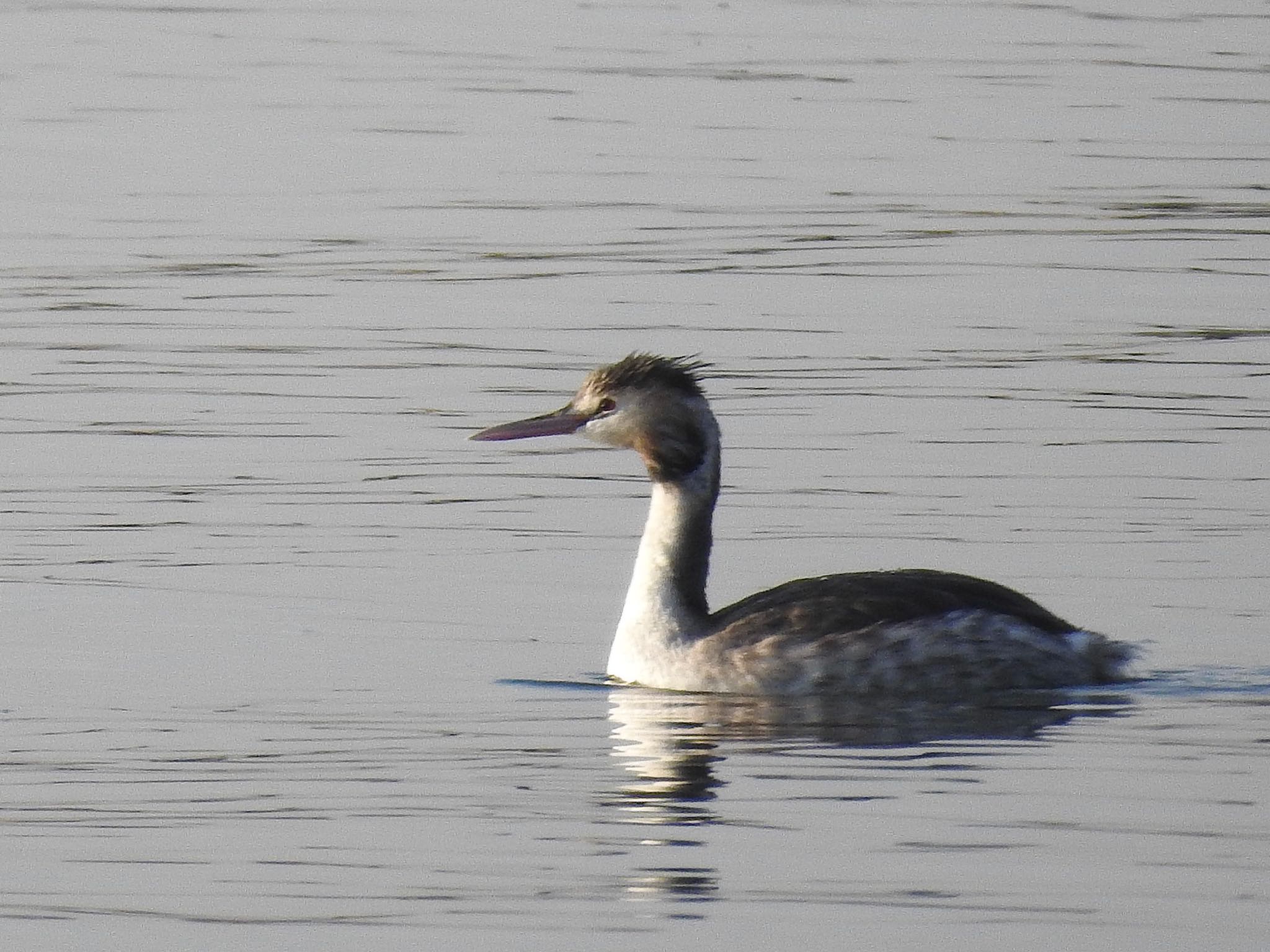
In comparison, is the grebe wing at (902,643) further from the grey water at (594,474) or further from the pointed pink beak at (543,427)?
the pointed pink beak at (543,427)

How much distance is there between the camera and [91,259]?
19266mm

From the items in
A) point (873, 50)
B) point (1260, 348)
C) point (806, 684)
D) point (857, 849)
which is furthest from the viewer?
point (873, 50)

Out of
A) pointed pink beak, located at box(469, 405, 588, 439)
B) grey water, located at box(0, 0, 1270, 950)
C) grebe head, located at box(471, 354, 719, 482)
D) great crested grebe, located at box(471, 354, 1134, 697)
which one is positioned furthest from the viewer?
pointed pink beak, located at box(469, 405, 588, 439)

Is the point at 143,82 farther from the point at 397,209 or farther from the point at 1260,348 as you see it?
the point at 1260,348

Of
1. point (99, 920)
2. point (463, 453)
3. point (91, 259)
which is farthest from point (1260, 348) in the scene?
point (99, 920)

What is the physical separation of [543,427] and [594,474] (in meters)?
3.08

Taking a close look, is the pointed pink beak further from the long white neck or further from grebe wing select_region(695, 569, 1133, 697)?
grebe wing select_region(695, 569, 1133, 697)

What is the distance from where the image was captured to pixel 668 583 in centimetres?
1109

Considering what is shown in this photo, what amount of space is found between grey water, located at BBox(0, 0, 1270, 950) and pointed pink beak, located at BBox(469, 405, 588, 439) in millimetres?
724

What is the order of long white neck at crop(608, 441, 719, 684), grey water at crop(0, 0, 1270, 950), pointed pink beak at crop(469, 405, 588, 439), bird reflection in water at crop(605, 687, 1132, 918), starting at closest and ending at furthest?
grey water at crop(0, 0, 1270, 950), bird reflection in water at crop(605, 687, 1132, 918), long white neck at crop(608, 441, 719, 684), pointed pink beak at crop(469, 405, 588, 439)

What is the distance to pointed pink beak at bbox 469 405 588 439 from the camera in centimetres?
1135

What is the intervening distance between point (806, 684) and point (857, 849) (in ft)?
7.98

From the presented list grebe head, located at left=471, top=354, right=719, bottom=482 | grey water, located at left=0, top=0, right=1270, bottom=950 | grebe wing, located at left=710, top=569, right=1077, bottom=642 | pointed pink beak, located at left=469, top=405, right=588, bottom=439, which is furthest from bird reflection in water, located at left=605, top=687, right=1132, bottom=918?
pointed pink beak, located at left=469, top=405, right=588, bottom=439

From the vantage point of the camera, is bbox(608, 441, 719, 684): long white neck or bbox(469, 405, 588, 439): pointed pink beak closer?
bbox(608, 441, 719, 684): long white neck
